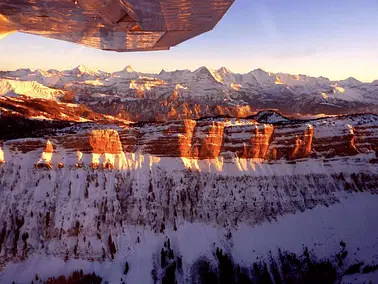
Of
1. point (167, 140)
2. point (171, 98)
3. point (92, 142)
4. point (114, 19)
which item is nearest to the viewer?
point (114, 19)

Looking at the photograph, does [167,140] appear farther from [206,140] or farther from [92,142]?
[92,142]

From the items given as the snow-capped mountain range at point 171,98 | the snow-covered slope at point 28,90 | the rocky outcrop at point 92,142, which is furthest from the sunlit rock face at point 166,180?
the snow-covered slope at point 28,90

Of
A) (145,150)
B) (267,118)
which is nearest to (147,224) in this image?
(145,150)

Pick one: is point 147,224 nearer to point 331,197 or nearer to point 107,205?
point 107,205

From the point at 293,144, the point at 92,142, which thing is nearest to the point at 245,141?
the point at 293,144

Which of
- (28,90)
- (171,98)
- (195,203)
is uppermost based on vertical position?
(195,203)

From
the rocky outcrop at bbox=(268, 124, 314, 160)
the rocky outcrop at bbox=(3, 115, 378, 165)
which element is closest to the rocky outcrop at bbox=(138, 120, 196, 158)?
the rocky outcrop at bbox=(3, 115, 378, 165)

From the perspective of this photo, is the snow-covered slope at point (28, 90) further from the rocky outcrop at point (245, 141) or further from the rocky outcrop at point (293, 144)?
the rocky outcrop at point (293, 144)
